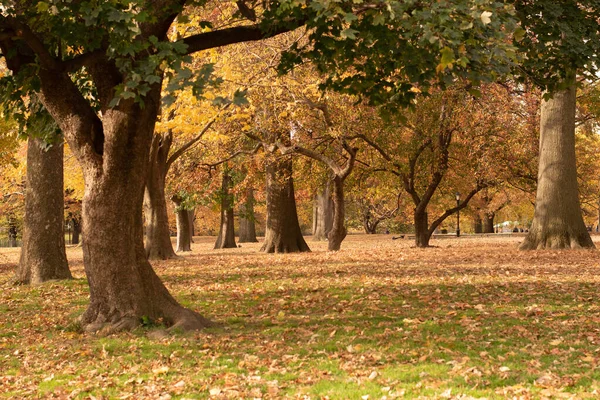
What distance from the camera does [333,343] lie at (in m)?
8.50

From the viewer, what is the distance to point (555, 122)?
22422 millimetres

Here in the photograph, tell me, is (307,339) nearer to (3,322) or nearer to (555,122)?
(3,322)

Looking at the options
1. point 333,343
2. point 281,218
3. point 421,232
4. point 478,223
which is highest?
point 478,223

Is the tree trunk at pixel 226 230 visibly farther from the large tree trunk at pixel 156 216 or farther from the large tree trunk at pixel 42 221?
the large tree trunk at pixel 42 221

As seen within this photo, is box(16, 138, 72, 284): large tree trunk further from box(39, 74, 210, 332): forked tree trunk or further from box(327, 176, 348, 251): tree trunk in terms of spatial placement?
box(327, 176, 348, 251): tree trunk

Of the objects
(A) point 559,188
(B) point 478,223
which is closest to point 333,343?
(A) point 559,188

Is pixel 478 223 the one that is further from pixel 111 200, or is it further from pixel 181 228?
pixel 111 200

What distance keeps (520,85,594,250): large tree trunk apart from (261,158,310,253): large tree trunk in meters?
8.18

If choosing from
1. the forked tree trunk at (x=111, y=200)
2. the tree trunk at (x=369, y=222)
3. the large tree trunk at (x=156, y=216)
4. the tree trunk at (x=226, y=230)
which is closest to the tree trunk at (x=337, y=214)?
the large tree trunk at (x=156, y=216)

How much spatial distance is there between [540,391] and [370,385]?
1.41 meters

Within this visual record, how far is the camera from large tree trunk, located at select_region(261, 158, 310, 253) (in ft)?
86.2

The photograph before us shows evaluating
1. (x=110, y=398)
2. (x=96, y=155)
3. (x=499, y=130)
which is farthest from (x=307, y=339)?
(x=499, y=130)

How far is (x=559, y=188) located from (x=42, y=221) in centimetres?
A: 1490

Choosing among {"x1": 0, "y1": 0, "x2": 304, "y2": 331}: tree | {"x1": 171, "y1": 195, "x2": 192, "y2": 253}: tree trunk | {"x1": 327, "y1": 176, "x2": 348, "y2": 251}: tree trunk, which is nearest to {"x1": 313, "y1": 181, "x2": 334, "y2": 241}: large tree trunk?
{"x1": 171, "y1": 195, "x2": 192, "y2": 253}: tree trunk
